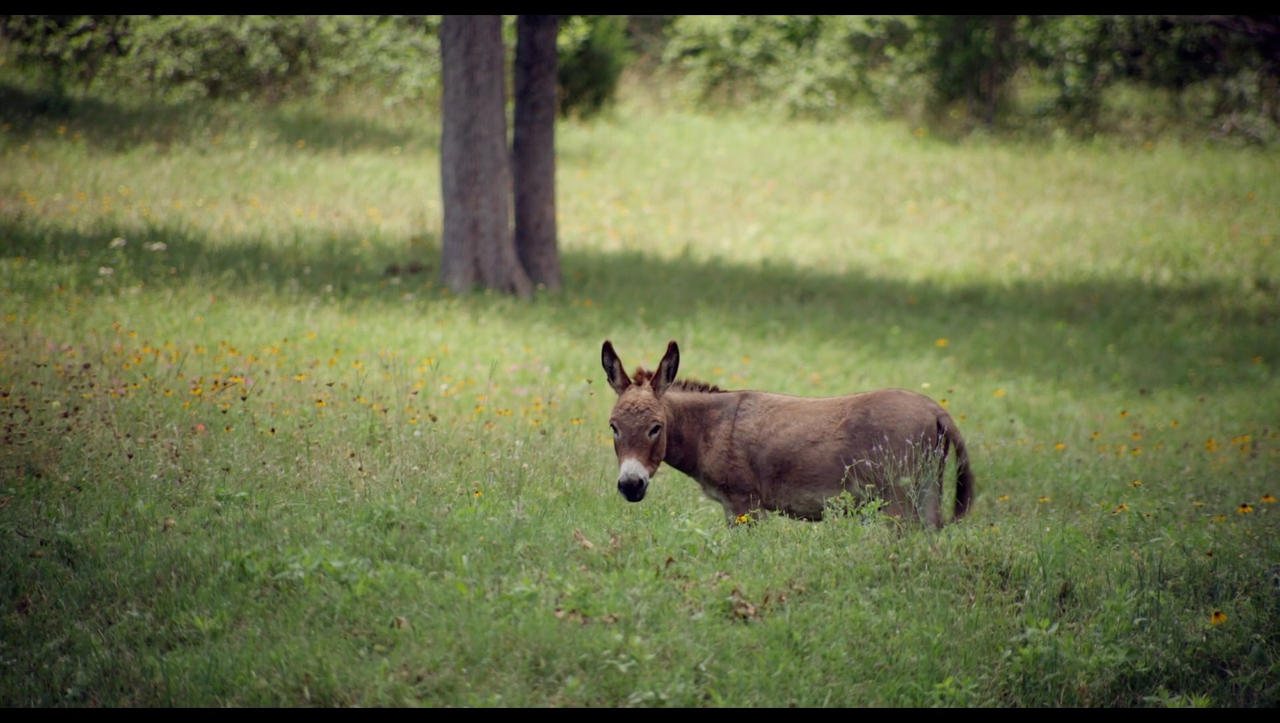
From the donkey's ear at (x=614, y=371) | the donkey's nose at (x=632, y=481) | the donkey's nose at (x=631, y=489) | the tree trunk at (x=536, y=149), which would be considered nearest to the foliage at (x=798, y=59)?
the tree trunk at (x=536, y=149)

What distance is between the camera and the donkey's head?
6.30 m

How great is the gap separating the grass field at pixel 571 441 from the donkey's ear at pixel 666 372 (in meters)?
0.77

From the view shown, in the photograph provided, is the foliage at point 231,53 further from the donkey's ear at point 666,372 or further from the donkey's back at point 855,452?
the donkey's back at point 855,452

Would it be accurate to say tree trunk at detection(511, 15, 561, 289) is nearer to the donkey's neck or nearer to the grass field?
the grass field

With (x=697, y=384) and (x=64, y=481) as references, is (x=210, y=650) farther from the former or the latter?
(x=697, y=384)

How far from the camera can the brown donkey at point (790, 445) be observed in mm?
6258

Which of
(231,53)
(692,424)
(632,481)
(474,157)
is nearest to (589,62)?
(231,53)

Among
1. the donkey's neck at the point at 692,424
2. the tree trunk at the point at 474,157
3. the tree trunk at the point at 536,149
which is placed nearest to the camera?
the donkey's neck at the point at 692,424

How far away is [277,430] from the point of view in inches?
289

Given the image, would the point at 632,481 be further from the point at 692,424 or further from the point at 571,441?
the point at 571,441

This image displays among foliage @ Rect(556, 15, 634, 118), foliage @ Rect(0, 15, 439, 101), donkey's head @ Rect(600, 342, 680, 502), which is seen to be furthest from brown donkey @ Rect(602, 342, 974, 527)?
foliage @ Rect(0, 15, 439, 101)

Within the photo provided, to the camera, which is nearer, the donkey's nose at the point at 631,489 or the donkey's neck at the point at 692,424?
the donkey's nose at the point at 631,489

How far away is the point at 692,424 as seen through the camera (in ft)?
22.6

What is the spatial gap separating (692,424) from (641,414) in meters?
0.63
